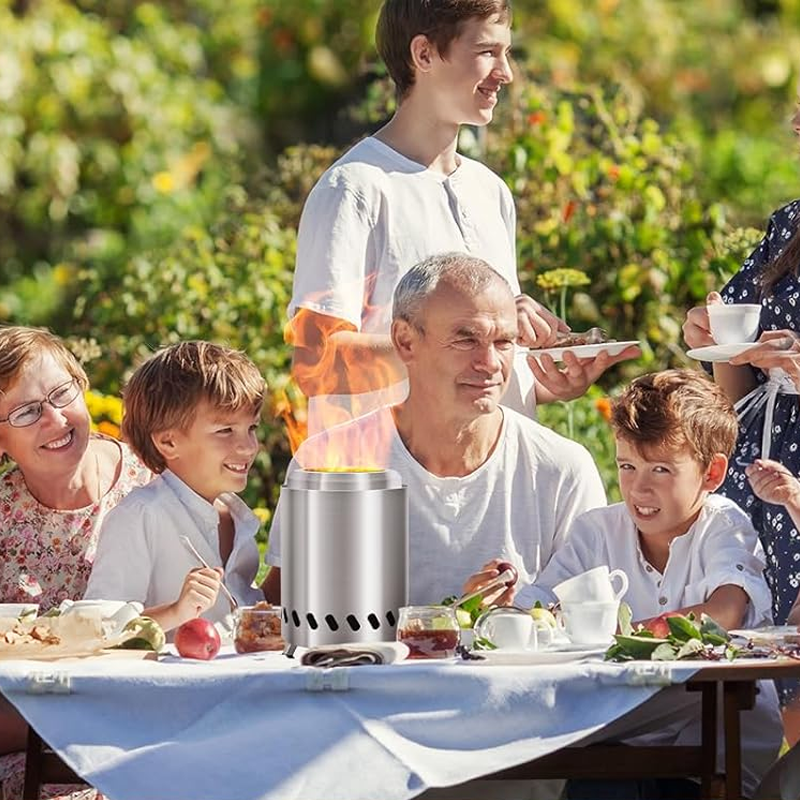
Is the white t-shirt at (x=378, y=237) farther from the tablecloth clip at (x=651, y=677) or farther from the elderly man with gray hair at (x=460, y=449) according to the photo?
the tablecloth clip at (x=651, y=677)

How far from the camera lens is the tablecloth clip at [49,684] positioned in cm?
308

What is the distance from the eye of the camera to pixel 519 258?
6.55 metres

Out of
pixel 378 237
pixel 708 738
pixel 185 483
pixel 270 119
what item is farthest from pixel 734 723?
pixel 270 119

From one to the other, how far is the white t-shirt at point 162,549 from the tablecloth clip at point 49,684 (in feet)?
2.08

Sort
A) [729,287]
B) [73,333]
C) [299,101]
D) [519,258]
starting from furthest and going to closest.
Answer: [299,101]
[73,333]
[519,258]
[729,287]

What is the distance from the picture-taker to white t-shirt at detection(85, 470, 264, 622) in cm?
375

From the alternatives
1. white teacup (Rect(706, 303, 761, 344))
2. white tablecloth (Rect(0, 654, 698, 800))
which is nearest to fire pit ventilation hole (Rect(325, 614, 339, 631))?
white tablecloth (Rect(0, 654, 698, 800))

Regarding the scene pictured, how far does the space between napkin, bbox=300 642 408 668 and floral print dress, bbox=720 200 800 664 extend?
4.09 feet

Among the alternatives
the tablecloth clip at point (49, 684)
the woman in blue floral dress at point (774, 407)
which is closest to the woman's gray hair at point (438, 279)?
the woman in blue floral dress at point (774, 407)

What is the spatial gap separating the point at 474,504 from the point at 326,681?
35.4 inches

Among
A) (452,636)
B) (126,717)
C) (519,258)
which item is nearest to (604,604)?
(452,636)

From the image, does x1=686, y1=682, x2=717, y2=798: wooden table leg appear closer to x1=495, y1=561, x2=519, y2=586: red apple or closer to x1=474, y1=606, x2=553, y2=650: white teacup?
x1=474, y1=606, x2=553, y2=650: white teacup

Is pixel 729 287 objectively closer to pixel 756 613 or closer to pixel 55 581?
pixel 756 613

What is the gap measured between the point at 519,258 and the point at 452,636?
342cm
